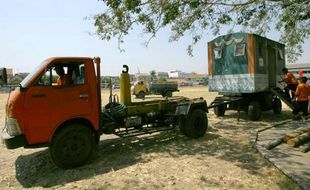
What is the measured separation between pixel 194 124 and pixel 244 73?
15.6 ft

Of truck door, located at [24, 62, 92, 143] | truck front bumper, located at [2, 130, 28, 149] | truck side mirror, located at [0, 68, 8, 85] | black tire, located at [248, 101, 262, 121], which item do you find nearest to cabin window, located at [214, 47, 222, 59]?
black tire, located at [248, 101, 262, 121]

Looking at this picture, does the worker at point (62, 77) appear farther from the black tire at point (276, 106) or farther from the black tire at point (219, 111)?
the black tire at point (276, 106)

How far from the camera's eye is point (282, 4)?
11.0m

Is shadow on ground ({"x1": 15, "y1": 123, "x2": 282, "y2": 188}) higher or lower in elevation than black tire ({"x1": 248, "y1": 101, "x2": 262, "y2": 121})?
lower

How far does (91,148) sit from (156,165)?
5.12 feet

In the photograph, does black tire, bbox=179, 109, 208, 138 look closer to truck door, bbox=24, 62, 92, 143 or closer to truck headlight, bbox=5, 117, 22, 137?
truck door, bbox=24, 62, 92, 143

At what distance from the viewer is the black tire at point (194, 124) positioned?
32.4 feet

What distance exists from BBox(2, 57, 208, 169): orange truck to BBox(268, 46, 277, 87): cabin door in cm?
908

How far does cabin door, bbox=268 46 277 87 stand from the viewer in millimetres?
15265

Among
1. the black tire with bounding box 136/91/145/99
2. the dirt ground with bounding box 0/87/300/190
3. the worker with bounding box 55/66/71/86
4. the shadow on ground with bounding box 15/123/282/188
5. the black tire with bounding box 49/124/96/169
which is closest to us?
the dirt ground with bounding box 0/87/300/190

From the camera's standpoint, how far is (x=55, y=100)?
6.84 m

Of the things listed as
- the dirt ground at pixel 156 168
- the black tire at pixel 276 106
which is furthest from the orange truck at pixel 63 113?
the black tire at pixel 276 106

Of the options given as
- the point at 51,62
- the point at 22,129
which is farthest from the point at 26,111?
the point at 51,62

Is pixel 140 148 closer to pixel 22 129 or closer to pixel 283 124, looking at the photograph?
pixel 22 129
